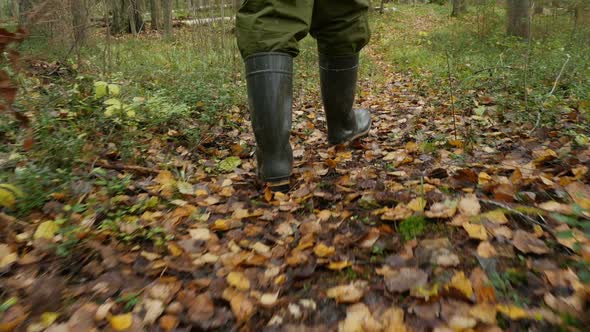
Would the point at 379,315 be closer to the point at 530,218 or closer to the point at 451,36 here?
the point at 530,218

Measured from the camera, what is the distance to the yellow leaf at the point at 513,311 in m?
0.79

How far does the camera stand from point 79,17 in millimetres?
3008

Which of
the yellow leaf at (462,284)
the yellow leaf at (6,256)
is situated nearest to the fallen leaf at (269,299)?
the yellow leaf at (462,284)

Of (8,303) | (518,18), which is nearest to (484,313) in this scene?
(8,303)

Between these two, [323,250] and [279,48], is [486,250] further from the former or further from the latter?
[279,48]

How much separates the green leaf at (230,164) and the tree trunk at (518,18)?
5.88 m

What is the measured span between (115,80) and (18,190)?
1799 millimetres

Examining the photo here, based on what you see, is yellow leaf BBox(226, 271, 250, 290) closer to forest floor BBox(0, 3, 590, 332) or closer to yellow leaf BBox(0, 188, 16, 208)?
forest floor BBox(0, 3, 590, 332)

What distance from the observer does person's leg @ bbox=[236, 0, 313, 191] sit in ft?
5.24

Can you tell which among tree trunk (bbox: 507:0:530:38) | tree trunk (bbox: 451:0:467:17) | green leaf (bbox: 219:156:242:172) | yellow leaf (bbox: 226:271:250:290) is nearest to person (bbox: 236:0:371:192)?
green leaf (bbox: 219:156:242:172)

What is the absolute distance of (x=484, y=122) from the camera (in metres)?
2.34

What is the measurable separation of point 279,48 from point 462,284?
3.83 feet

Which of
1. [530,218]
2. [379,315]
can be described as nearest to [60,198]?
[379,315]

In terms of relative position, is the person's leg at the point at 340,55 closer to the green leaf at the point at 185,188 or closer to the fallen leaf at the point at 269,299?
the green leaf at the point at 185,188
